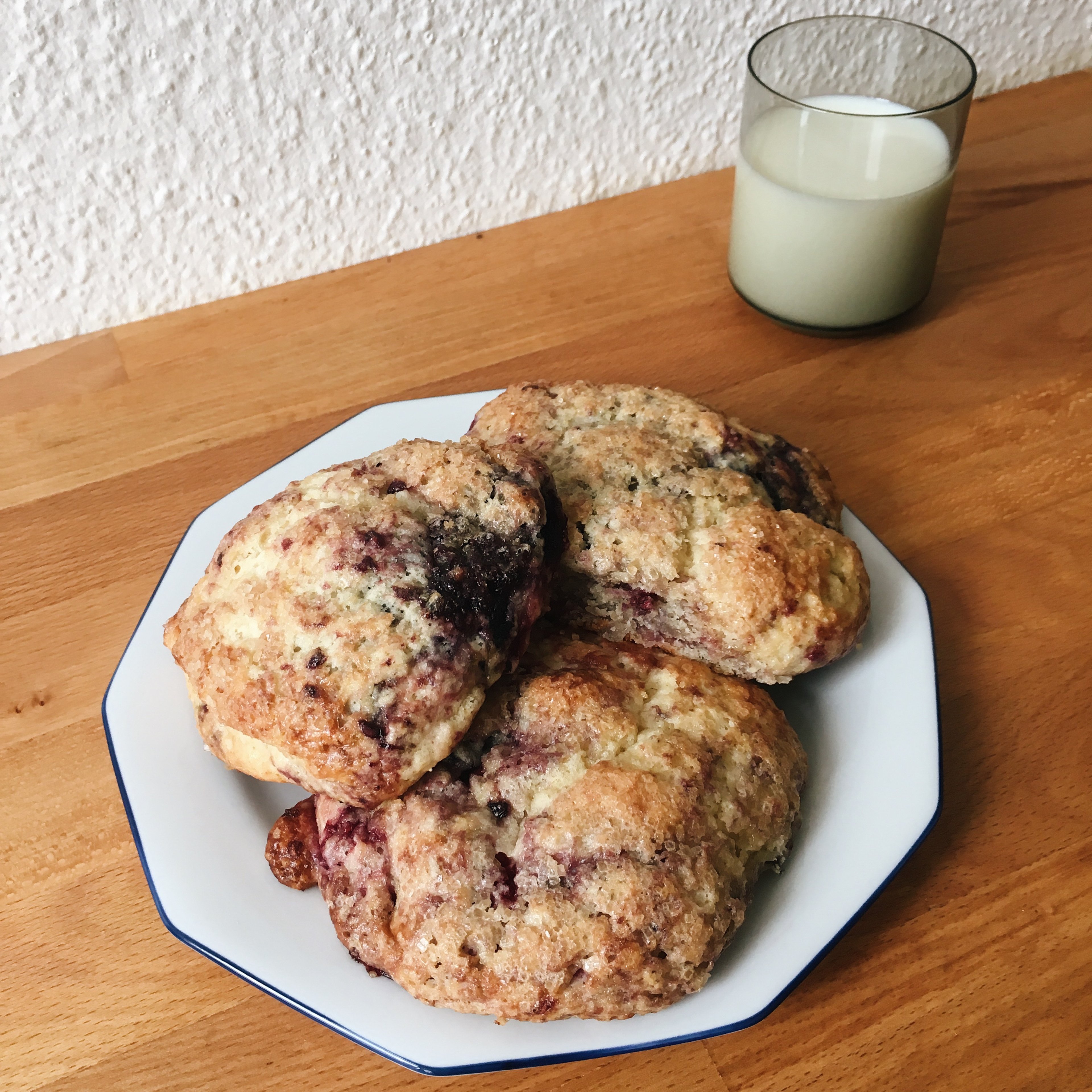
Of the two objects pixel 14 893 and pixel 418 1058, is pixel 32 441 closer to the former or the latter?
pixel 14 893

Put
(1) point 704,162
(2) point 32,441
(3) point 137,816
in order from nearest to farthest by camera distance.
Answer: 1. (3) point 137,816
2. (2) point 32,441
3. (1) point 704,162

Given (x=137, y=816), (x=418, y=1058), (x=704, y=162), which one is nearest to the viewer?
(x=418, y=1058)

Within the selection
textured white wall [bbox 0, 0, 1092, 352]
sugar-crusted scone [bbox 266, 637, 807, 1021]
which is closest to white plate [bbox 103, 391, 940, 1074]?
sugar-crusted scone [bbox 266, 637, 807, 1021]

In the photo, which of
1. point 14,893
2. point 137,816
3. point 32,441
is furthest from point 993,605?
point 32,441

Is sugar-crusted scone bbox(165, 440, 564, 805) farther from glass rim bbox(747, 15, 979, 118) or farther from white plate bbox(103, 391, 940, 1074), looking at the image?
glass rim bbox(747, 15, 979, 118)

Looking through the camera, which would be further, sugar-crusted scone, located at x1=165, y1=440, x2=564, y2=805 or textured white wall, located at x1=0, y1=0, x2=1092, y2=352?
textured white wall, located at x1=0, y1=0, x2=1092, y2=352

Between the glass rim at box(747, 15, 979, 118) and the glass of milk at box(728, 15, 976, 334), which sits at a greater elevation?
the glass rim at box(747, 15, 979, 118)
